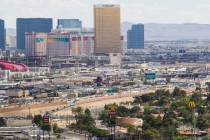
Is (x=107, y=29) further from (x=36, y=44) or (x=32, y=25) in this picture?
(x=32, y=25)

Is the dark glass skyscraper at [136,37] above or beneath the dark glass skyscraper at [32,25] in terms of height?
beneath

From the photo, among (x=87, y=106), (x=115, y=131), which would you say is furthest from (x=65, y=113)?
(x=115, y=131)

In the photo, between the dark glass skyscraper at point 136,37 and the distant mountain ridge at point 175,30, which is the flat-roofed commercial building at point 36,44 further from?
the distant mountain ridge at point 175,30

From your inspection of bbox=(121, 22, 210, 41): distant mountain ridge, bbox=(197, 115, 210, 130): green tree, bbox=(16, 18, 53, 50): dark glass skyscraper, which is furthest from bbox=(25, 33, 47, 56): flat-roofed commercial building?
bbox=(121, 22, 210, 41): distant mountain ridge

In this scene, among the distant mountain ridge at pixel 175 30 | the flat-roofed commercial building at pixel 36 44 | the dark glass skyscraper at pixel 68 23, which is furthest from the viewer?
the distant mountain ridge at pixel 175 30

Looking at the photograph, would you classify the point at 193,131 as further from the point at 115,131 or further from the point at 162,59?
the point at 162,59

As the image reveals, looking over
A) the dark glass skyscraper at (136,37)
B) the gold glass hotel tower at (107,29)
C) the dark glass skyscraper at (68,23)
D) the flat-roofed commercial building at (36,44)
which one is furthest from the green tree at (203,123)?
the dark glass skyscraper at (136,37)

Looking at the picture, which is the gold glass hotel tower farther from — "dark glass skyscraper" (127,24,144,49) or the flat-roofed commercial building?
"dark glass skyscraper" (127,24,144,49)

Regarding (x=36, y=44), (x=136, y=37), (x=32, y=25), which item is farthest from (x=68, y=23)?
(x=36, y=44)
